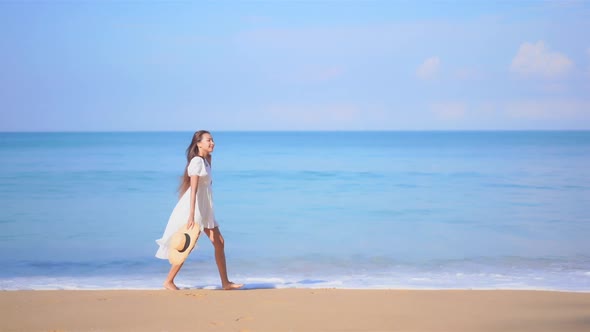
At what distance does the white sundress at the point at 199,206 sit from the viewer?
591 centimetres

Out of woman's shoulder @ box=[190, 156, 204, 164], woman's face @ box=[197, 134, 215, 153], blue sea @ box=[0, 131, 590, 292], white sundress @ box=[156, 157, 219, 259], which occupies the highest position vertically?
woman's face @ box=[197, 134, 215, 153]

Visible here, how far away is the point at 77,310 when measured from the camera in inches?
205

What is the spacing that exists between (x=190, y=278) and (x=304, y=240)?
284 cm

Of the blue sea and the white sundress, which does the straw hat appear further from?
the blue sea

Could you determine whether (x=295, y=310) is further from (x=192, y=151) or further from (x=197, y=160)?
(x=192, y=151)

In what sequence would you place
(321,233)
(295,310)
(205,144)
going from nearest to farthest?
(295,310) → (205,144) → (321,233)

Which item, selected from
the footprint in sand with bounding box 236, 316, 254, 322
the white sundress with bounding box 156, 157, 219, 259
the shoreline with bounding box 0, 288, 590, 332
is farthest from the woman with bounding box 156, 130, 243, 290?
the footprint in sand with bounding box 236, 316, 254, 322

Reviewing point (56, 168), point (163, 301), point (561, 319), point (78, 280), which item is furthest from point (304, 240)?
point (56, 168)

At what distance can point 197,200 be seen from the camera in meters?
6.01

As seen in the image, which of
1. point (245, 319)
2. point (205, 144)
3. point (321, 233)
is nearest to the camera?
point (245, 319)

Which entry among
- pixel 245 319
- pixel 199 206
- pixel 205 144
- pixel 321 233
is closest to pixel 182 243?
pixel 199 206

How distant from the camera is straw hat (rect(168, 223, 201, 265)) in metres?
5.96

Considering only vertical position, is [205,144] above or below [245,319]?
above

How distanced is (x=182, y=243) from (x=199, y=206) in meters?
0.37
